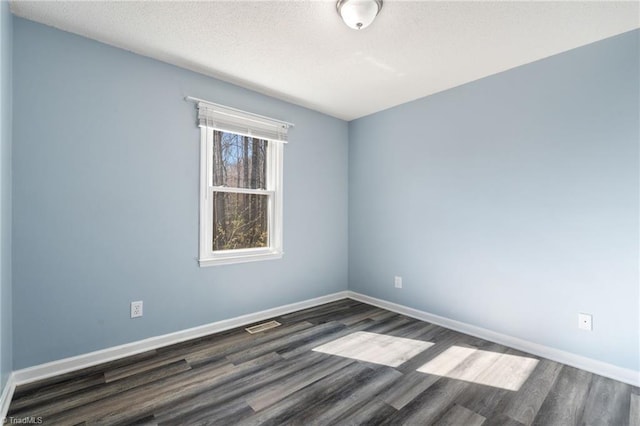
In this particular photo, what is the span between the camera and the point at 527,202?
2.47 meters

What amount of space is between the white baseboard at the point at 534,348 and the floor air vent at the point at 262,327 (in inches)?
54.8

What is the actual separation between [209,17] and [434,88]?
7.24ft

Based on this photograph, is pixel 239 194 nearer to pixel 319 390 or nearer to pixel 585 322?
pixel 319 390

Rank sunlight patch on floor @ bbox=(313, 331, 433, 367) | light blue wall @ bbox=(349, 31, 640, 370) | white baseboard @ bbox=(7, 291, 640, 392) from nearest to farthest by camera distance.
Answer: white baseboard @ bbox=(7, 291, 640, 392)
light blue wall @ bbox=(349, 31, 640, 370)
sunlight patch on floor @ bbox=(313, 331, 433, 367)

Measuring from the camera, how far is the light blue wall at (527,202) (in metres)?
2.07

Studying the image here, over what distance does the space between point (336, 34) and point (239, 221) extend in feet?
6.42

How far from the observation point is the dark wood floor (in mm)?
1647

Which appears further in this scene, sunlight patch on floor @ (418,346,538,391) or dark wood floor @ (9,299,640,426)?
sunlight patch on floor @ (418,346,538,391)

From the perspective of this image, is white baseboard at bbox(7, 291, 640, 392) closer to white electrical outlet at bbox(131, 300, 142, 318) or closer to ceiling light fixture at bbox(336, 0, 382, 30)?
white electrical outlet at bbox(131, 300, 142, 318)

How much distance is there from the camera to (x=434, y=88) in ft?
9.80

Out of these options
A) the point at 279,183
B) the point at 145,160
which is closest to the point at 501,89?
the point at 279,183

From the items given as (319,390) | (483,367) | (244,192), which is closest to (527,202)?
(483,367)

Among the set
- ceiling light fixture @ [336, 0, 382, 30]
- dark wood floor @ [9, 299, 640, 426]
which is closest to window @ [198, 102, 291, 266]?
dark wood floor @ [9, 299, 640, 426]

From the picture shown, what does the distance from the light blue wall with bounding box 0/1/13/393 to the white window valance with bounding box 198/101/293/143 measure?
121cm
